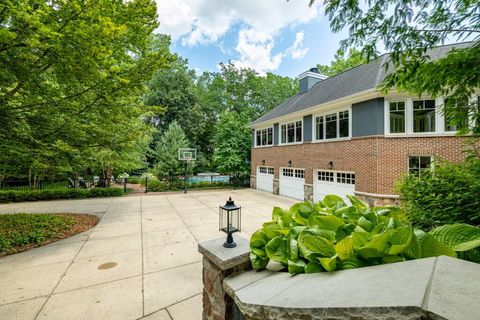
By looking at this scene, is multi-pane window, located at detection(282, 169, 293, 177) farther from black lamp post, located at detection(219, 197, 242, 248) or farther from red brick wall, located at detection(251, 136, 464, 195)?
black lamp post, located at detection(219, 197, 242, 248)

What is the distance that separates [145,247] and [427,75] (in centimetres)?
619

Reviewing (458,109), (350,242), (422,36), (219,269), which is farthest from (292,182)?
(350,242)

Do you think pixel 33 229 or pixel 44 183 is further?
pixel 44 183

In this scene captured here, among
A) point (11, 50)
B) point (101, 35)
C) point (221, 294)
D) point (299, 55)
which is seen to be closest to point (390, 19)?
point (221, 294)

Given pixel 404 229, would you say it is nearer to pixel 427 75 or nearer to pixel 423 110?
pixel 427 75

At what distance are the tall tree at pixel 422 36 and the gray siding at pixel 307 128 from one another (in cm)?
835

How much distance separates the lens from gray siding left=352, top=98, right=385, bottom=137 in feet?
27.5

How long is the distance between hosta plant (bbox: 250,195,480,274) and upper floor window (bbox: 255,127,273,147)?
43.8 ft

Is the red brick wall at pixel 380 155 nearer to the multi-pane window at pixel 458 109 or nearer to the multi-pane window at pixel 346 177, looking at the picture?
the multi-pane window at pixel 346 177

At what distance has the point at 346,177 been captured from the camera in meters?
9.75

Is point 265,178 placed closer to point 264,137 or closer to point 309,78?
point 264,137

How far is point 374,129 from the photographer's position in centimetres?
848

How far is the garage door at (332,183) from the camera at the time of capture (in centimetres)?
960

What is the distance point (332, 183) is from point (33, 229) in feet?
36.0
